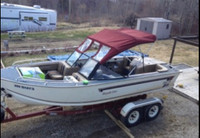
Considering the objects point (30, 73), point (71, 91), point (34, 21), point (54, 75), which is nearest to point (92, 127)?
point (71, 91)

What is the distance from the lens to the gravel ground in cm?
461

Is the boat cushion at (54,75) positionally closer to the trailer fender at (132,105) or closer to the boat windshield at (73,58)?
the boat windshield at (73,58)

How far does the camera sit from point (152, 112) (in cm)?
538

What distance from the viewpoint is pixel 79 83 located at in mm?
4328

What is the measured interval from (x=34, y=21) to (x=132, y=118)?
44.6 ft

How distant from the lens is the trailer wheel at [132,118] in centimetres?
481

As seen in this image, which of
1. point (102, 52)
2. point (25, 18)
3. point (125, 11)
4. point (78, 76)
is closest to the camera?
point (78, 76)

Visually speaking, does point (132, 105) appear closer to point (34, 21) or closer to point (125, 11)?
point (34, 21)

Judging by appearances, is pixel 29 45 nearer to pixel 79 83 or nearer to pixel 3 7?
pixel 3 7

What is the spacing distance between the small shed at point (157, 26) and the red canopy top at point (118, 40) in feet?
37.8

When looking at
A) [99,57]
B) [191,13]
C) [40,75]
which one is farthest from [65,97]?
[191,13]

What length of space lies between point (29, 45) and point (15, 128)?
317 inches

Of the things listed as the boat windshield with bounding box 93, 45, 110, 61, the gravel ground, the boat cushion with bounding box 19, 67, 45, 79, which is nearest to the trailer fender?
the gravel ground

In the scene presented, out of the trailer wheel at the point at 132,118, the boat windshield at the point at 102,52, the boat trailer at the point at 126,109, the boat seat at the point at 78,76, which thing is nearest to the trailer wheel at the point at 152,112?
the boat trailer at the point at 126,109
